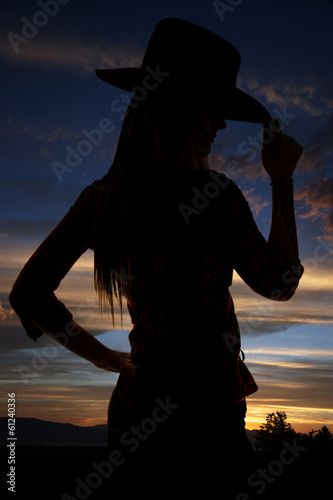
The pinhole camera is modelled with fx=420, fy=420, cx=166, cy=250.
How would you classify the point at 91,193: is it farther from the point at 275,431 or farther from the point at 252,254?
the point at 275,431

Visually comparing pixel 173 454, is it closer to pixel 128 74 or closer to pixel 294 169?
pixel 294 169

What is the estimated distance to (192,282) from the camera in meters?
1.77

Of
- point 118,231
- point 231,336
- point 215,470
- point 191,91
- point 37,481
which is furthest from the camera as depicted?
point 37,481

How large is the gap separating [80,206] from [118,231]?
0.34 metres

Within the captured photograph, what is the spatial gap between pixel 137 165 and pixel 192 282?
61cm

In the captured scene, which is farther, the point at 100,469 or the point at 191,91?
the point at 191,91

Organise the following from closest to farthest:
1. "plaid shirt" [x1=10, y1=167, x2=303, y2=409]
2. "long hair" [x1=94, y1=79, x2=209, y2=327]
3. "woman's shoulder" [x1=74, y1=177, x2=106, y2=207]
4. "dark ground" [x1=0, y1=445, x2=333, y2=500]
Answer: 1. "dark ground" [x1=0, y1=445, x2=333, y2=500]
2. "plaid shirt" [x1=10, y1=167, x2=303, y2=409]
3. "long hair" [x1=94, y1=79, x2=209, y2=327]
4. "woman's shoulder" [x1=74, y1=177, x2=106, y2=207]

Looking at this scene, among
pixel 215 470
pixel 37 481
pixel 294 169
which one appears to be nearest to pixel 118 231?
pixel 294 169

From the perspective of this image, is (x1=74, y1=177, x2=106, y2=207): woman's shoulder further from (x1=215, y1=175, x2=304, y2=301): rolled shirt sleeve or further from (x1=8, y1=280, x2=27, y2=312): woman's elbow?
(x1=215, y1=175, x2=304, y2=301): rolled shirt sleeve

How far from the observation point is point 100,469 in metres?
1.81

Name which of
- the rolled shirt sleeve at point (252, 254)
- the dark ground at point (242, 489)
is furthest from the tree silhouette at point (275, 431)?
the rolled shirt sleeve at point (252, 254)

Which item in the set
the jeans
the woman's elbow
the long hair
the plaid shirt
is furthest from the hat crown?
the jeans

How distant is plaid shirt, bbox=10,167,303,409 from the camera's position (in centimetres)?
175

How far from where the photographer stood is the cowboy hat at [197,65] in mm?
2084
